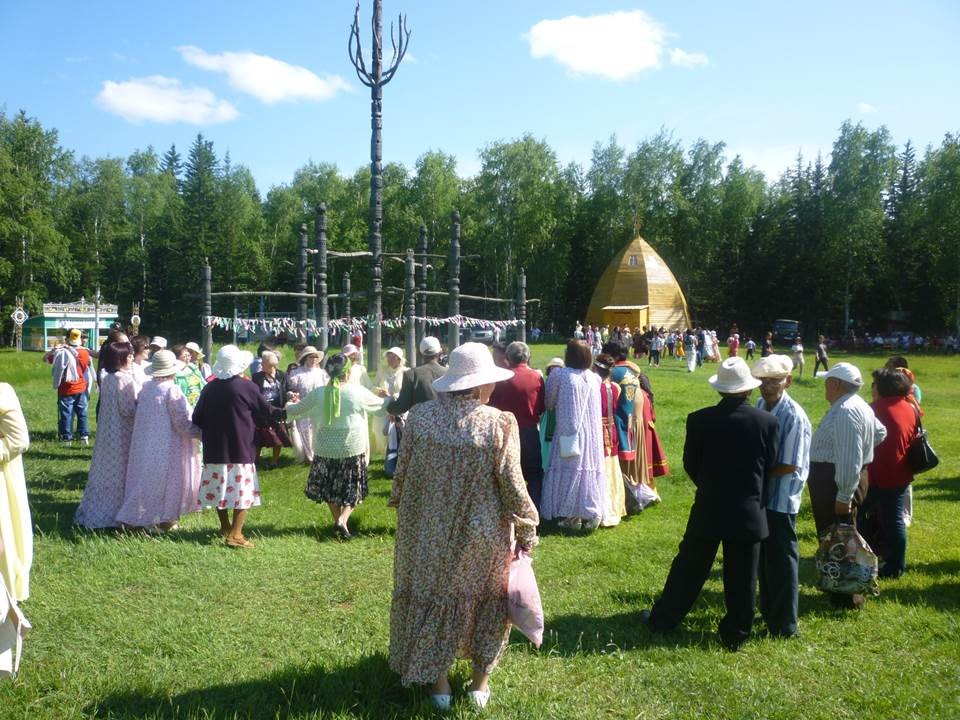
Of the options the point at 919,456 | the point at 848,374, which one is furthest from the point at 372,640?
the point at 919,456

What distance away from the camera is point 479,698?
12.7ft

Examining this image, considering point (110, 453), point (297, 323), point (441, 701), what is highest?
point (297, 323)

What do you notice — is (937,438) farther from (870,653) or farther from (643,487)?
(870,653)

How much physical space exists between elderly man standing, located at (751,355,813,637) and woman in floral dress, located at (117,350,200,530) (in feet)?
16.2

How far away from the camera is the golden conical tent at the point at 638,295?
45844mm

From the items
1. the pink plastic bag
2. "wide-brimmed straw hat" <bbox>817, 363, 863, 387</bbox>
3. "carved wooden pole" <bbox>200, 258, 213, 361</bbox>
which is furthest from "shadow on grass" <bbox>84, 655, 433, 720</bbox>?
"carved wooden pole" <bbox>200, 258, 213, 361</bbox>

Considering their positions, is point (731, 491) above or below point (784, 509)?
above

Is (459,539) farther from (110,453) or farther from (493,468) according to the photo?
(110,453)

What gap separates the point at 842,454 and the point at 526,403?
2.93 metres

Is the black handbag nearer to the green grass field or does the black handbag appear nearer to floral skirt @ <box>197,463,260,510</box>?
the green grass field

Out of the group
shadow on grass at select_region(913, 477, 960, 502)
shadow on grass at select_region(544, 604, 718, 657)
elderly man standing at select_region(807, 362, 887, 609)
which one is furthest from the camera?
shadow on grass at select_region(913, 477, 960, 502)

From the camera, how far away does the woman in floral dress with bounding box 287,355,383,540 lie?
7.24 m

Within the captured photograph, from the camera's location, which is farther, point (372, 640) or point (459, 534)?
point (372, 640)

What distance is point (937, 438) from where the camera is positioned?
1401 centimetres
